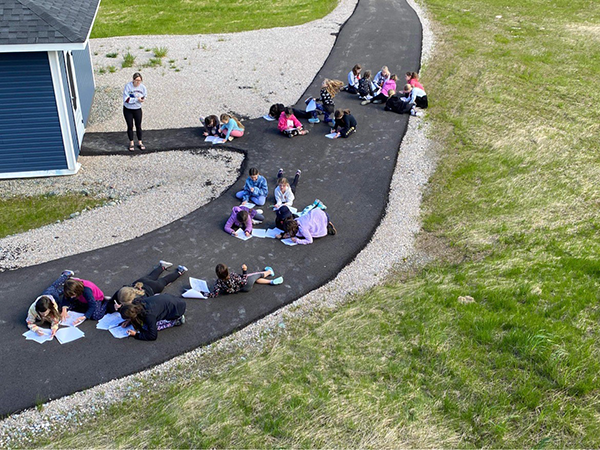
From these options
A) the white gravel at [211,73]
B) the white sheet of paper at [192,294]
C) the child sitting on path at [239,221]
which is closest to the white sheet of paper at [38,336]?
the white sheet of paper at [192,294]

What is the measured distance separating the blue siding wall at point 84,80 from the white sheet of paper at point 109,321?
951 centimetres

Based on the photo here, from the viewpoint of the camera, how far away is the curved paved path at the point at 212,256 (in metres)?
8.98

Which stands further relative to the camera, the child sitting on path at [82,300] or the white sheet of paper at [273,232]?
the white sheet of paper at [273,232]

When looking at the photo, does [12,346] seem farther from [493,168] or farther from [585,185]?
[585,185]

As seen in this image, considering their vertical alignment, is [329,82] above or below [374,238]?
above

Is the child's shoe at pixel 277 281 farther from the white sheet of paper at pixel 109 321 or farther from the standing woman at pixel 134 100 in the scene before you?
the standing woman at pixel 134 100

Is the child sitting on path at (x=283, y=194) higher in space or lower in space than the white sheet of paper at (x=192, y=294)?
higher

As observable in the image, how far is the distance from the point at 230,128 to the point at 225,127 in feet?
0.74

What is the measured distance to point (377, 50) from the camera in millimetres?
24469

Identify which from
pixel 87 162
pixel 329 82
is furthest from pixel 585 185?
pixel 87 162

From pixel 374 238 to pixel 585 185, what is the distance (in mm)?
5836

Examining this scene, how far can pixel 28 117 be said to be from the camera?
46.9ft

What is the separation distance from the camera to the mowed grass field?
7.43 metres

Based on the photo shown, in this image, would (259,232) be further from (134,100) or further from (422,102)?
(422,102)
